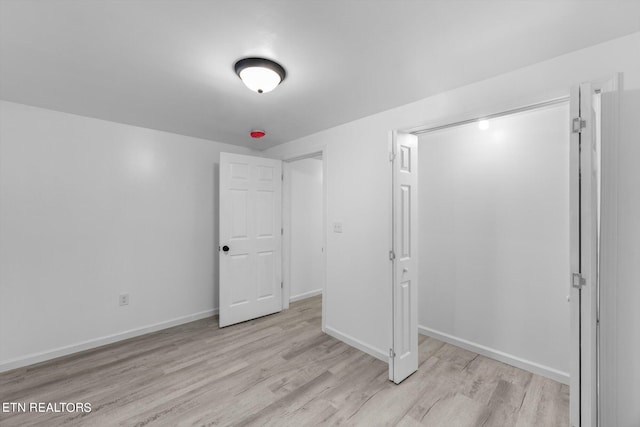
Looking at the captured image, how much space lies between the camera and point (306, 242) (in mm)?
4520

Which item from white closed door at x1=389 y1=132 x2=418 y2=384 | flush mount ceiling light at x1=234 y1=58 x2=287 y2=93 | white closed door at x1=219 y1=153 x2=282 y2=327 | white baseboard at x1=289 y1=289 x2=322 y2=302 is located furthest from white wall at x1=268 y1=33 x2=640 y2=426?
white baseboard at x1=289 y1=289 x2=322 y2=302

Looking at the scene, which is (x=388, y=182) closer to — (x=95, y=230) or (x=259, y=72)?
(x=259, y=72)

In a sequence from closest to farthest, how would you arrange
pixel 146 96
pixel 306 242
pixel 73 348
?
1. pixel 146 96
2. pixel 73 348
3. pixel 306 242

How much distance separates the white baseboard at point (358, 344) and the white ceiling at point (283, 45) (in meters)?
2.29

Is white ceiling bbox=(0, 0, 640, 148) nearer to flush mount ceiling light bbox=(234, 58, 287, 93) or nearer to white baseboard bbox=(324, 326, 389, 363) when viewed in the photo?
flush mount ceiling light bbox=(234, 58, 287, 93)

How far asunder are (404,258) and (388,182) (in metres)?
0.66

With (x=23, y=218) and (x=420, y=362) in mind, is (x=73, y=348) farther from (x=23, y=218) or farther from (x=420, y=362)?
(x=420, y=362)

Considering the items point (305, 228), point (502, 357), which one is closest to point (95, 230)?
point (305, 228)

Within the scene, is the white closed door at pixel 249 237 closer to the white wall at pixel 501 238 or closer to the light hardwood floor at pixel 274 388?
the light hardwood floor at pixel 274 388

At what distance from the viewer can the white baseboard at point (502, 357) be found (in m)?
2.18

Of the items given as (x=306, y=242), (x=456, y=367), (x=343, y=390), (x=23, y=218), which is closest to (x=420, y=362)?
(x=456, y=367)

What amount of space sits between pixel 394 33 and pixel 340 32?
287 mm

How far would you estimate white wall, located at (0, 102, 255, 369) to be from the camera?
7.92 feet

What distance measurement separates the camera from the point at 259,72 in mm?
1727
